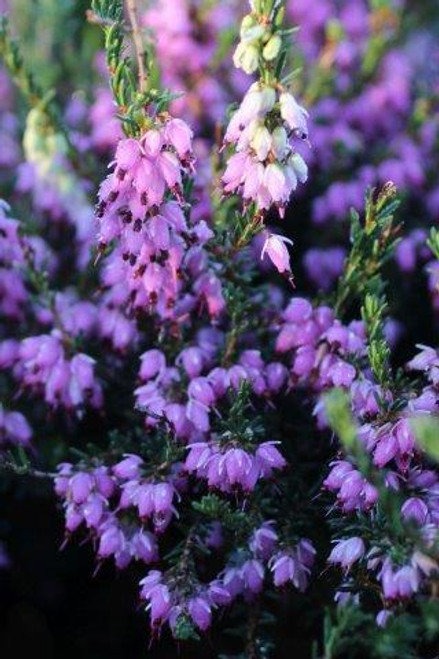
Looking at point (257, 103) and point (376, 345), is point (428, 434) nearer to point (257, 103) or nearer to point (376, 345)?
point (376, 345)

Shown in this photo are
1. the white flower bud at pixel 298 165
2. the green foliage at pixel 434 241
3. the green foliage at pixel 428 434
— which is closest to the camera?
the green foliage at pixel 428 434

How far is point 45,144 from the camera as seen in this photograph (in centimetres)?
329

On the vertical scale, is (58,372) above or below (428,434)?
below

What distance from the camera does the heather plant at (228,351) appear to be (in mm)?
2057

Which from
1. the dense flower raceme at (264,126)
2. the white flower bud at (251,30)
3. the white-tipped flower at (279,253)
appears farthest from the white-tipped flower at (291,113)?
the white-tipped flower at (279,253)

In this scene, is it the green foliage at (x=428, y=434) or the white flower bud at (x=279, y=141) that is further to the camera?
the white flower bud at (x=279, y=141)

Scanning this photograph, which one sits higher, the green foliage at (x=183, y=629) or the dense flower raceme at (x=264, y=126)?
the dense flower raceme at (x=264, y=126)

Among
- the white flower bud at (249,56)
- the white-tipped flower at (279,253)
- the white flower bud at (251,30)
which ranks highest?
the white flower bud at (251,30)

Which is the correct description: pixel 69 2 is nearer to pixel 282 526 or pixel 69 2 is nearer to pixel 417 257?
pixel 417 257

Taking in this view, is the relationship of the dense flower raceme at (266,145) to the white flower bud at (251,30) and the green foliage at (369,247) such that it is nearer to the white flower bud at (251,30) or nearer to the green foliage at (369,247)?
the white flower bud at (251,30)

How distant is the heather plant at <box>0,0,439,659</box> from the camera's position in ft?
6.75

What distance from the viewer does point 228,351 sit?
8.32 feet

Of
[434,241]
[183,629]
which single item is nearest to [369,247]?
[434,241]

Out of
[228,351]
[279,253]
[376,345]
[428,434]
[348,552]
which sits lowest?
[348,552]
